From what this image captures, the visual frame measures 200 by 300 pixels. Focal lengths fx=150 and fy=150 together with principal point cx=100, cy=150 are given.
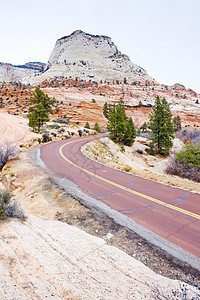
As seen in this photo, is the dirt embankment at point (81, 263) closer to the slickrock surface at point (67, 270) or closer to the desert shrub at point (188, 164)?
the slickrock surface at point (67, 270)

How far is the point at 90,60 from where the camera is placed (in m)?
132

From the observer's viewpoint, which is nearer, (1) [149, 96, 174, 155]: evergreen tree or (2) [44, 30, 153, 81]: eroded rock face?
(1) [149, 96, 174, 155]: evergreen tree

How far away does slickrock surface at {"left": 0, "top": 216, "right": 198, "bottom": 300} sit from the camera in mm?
2416

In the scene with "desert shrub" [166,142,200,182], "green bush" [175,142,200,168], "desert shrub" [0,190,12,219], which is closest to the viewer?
"desert shrub" [0,190,12,219]

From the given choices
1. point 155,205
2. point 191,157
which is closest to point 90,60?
point 191,157

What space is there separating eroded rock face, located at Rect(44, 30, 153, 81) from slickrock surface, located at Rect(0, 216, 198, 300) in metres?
124

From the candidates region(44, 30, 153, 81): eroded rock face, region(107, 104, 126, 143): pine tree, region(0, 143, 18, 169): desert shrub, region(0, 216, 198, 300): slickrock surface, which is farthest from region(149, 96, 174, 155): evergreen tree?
region(44, 30, 153, 81): eroded rock face

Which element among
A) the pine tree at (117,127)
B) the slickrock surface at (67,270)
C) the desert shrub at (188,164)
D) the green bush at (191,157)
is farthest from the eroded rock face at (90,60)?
the slickrock surface at (67,270)

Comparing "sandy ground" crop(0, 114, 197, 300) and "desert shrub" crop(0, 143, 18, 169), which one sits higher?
"sandy ground" crop(0, 114, 197, 300)

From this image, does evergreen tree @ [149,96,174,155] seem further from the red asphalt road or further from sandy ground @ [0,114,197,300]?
sandy ground @ [0,114,197,300]

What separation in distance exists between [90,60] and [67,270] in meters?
153

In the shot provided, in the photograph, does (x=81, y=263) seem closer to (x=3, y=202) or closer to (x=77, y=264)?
(x=77, y=264)

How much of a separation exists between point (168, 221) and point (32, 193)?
6401 mm

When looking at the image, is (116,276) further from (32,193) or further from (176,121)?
(176,121)
